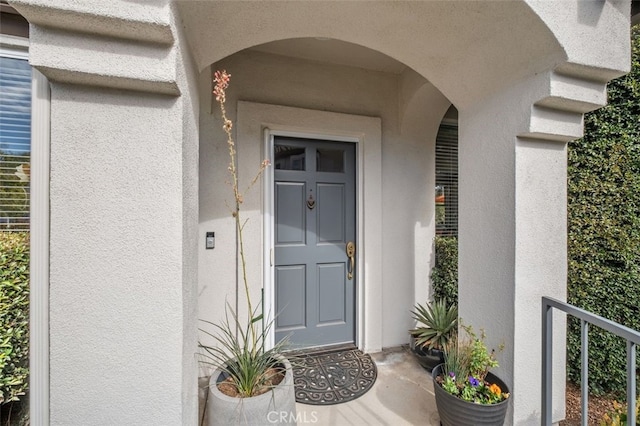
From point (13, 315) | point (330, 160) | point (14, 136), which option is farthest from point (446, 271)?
point (14, 136)

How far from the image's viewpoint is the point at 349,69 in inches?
115

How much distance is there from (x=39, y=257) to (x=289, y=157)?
6.31 ft

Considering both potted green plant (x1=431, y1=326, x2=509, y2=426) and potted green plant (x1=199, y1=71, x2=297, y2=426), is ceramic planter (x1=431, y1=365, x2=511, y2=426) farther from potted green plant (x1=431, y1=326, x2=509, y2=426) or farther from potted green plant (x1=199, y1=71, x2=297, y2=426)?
potted green plant (x1=199, y1=71, x2=297, y2=426)

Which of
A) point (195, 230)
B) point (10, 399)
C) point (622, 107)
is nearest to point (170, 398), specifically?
point (195, 230)

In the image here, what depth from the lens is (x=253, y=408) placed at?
4.86 ft

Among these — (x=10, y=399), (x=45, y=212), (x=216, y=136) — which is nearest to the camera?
(x=45, y=212)

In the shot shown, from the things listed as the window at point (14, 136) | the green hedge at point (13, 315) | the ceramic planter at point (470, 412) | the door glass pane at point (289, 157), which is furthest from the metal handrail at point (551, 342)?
the window at point (14, 136)

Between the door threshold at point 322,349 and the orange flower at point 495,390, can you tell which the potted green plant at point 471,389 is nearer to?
the orange flower at point 495,390

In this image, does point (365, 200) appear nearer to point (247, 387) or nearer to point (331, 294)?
point (331, 294)

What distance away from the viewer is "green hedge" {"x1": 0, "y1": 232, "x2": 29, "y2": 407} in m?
1.60

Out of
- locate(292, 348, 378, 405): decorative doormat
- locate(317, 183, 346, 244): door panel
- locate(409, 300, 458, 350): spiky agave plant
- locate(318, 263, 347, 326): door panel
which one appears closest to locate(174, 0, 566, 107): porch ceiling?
locate(317, 183, 346, 244): door panel

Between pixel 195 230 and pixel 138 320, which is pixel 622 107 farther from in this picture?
pixel 138 320

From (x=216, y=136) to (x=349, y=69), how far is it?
148 centimetres

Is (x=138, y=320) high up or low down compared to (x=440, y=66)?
down
